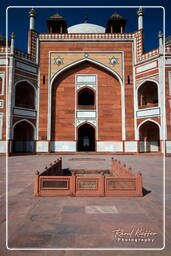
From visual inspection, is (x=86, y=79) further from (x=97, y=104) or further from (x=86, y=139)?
(x=86, y=139)

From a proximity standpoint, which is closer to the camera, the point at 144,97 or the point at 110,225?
the point at 110,225

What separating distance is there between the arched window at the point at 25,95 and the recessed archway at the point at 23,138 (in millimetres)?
1856

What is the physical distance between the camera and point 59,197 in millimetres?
4258

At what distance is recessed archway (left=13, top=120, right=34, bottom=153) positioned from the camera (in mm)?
16625

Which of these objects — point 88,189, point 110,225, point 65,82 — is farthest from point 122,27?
point 110,225

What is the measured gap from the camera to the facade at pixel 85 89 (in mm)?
16531

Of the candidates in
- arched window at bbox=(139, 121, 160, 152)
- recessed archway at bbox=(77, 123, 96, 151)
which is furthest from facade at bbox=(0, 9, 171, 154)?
recessed archway at bbox=(77, 123, 96, 151)

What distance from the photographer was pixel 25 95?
18312mm

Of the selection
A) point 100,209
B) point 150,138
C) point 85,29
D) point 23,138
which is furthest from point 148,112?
point 85,29

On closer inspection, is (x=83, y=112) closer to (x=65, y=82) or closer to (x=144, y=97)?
(x=65, y=82)

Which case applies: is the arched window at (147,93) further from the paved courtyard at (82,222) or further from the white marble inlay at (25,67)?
the paved courtyard at (82,222)

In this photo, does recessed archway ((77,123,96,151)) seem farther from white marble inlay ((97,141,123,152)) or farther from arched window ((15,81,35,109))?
arched window ((15,81,35,109))

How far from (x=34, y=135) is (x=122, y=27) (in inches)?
586

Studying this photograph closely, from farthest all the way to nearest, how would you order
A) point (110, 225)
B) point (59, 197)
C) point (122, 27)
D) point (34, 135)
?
point (122, 27)
point (34, 135)
point (59, 197)
point (110, 225)
